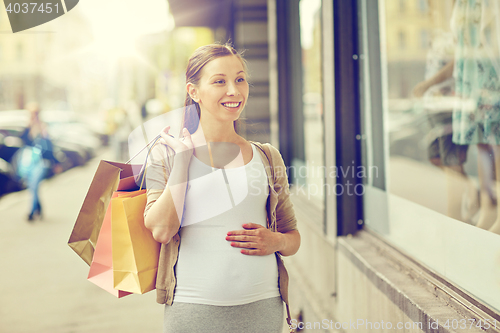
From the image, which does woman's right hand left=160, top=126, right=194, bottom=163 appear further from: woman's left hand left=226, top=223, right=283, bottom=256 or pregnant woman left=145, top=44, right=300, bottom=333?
woman's left hand left=226, top=223, right=283, bottom=256

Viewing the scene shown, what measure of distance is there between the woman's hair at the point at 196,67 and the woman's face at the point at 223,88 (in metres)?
0.02

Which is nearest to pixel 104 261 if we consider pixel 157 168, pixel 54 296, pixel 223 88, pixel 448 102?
pixel 157 168

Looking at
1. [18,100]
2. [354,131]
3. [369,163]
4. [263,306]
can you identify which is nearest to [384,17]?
[354,131]

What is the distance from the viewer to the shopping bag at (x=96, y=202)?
4.80ft

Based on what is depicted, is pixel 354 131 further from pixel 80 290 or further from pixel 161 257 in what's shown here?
pixel 80 290

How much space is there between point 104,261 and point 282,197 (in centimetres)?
66

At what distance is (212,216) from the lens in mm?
1473

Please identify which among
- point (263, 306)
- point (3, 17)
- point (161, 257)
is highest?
point (3, 17)

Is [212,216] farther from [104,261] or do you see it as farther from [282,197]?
[104,261]

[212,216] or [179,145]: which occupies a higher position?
[179,145]

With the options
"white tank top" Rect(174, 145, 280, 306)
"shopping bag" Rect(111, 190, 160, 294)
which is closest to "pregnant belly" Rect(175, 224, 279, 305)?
"white tank top" Rect(174, 145, 280, 306)

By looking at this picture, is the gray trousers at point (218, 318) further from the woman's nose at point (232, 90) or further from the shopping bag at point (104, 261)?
the woman's nose at point (232, 90)

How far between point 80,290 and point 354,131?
10.7 ft

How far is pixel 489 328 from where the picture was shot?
174cm
